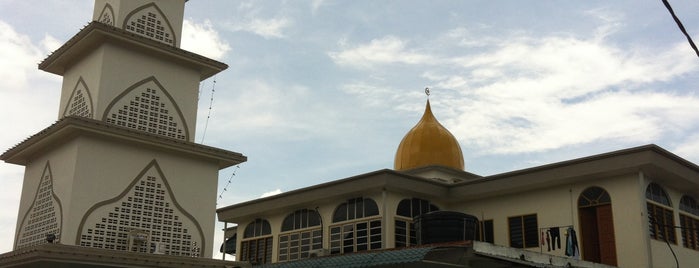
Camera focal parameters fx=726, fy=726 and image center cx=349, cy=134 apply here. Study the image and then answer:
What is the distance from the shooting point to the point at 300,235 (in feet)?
92.2

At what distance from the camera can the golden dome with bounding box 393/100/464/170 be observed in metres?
32.7

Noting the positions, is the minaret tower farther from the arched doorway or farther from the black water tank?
the arched doorway

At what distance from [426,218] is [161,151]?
7.56 meters

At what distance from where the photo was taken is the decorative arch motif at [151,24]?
66.3ft

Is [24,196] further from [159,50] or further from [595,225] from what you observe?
[595,225]

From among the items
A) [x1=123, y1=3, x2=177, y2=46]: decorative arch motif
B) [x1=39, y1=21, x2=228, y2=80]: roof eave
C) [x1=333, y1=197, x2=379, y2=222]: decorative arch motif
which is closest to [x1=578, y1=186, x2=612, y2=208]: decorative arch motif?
[x1=333, y1=197, x2=379, y2=222]: decorative arch motif

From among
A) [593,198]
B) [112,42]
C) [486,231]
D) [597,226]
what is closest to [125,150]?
[112,42]

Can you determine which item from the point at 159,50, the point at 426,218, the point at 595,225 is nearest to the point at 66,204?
the point at 159,50

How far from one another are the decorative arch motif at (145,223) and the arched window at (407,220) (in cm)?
799

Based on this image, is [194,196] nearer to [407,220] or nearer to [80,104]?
[80,104]

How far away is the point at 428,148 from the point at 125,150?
→ 56.0 feet

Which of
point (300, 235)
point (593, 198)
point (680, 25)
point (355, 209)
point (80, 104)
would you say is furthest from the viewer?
point (300, 235)

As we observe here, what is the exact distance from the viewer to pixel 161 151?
63.4 feet

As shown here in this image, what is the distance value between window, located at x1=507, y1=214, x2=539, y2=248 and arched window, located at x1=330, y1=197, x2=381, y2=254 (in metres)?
4.62
